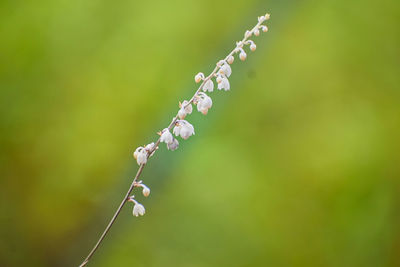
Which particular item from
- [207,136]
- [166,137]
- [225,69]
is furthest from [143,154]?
[207,136]

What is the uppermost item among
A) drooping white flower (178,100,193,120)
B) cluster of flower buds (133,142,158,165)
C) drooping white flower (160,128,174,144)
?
drooping white flower (178,100,193,120)

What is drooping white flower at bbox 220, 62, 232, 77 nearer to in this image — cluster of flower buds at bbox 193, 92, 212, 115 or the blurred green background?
cluster of flower buds at bbox 193, 92, 212, 115

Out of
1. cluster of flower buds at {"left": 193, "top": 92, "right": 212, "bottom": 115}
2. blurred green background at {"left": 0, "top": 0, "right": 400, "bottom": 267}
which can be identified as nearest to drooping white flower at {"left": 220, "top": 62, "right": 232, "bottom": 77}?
cluster of flower buds at {"left": 193, "top": 92, "right": 212, "bottom": 115}

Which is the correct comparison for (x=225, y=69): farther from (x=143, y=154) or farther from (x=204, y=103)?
(x=143, y=154)

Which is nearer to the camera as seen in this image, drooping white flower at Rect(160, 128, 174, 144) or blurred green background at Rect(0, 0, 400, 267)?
drooping white flower at Rect(160, 128, 174, 144)

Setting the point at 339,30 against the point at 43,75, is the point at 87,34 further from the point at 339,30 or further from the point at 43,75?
the point at 339,30

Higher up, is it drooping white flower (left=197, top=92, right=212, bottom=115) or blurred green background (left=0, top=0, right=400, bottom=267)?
blurred green background (left=0, top=0, right=400, bottom=267)

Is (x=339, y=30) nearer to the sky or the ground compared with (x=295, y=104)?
nearer to the sky

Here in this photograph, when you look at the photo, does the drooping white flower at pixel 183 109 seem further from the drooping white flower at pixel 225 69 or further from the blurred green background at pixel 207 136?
the blurred green background at pixel 207 136

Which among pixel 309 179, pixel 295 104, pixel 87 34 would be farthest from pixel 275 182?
pixel 87 34
